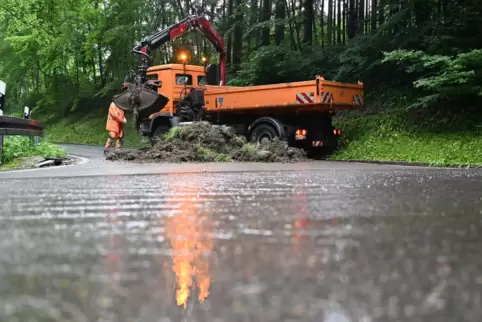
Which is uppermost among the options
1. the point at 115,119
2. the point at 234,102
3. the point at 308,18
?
the point at 308,18

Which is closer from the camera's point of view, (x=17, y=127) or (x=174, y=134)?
(x=17, y=127)

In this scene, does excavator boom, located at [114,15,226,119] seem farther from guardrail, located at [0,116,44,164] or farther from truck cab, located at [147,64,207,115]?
guardrail, located at [0,116,44,164]

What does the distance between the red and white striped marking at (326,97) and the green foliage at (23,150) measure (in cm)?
738

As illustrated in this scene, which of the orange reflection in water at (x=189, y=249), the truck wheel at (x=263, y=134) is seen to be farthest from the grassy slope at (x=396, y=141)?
the orange reflection in water at (x=189, y=249)

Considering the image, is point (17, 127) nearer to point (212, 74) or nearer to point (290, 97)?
point (290, 97)

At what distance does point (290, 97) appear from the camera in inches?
565

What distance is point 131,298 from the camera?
5.40 feet

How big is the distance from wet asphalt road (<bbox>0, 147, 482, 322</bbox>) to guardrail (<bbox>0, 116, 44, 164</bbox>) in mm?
6552

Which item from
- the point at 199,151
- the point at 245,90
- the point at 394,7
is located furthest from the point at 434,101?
the point at 199,151

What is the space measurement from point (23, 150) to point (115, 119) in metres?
3.49

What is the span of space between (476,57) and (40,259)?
13.0 metres

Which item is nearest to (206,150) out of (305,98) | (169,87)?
(305,98)

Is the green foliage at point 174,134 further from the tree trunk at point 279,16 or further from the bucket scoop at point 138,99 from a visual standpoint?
the tree trunk at point 279,16

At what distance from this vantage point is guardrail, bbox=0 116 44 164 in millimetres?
9938
